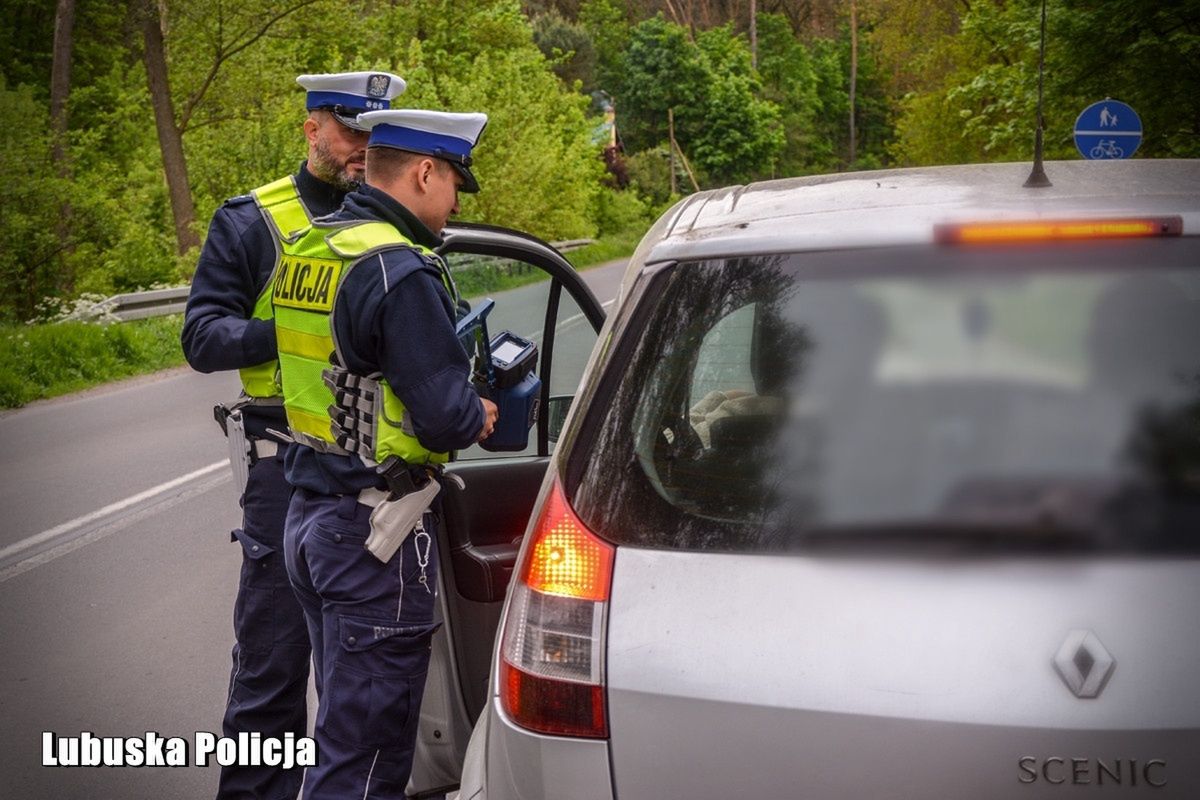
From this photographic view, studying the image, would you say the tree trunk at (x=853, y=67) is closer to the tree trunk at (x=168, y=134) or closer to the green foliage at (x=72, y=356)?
the tree trunk at (x=168, y=134)

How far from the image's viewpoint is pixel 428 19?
40094 millimetres

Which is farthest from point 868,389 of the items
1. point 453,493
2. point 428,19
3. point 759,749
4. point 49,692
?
point 428,19

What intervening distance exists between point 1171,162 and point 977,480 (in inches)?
48.3

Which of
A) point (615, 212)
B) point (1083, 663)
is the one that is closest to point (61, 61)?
point (615, 212)

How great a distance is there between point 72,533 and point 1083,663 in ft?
25.2

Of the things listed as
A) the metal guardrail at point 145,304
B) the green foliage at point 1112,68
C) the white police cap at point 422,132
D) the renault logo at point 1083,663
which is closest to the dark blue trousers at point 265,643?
the white police cap at point 422,132

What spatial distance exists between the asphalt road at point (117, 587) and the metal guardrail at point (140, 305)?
20.9 feet

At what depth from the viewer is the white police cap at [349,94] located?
3941mm

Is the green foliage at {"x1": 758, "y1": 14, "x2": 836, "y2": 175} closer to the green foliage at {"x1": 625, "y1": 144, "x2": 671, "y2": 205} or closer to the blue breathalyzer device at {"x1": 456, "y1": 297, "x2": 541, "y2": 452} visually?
the green foliage at {"x1": 625, "y1": 144, "x2": 671, "y2": 205}

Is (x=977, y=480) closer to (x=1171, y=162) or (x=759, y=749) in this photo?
(x=759, y=749)

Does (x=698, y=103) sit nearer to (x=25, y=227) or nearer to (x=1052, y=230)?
(x=25, y=227)

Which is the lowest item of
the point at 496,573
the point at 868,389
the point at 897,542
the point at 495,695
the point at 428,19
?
the point at 428,19

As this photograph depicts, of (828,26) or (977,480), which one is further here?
(828,26)

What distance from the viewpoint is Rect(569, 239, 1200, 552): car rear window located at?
207 centimetres
